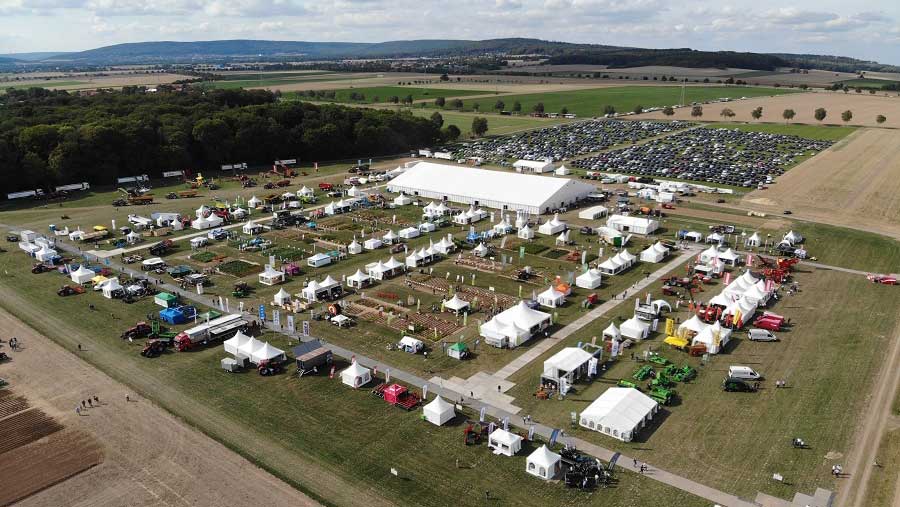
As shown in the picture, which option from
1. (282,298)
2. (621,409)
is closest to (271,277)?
(282,298)

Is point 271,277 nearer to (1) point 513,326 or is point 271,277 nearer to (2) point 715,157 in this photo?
(1) point 513,326

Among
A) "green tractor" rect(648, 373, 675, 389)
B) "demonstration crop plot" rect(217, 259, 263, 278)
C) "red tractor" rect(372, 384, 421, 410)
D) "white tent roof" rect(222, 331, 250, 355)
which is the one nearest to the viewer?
"red tractor" rect(372, 384, 421, 410)

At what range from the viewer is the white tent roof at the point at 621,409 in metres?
31.3

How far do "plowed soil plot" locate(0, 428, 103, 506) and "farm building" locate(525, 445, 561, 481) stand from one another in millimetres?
21421

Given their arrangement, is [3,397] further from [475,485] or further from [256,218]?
[256,218]

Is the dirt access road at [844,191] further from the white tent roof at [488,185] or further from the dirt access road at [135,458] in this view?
the dirt access road at [135,458]

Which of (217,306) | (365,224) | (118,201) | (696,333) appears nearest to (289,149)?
(118,201)

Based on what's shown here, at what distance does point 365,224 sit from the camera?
7194 cm

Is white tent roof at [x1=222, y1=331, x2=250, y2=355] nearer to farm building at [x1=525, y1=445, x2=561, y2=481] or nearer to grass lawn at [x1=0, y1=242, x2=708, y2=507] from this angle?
grass lawn at [x1=0, y1=242, x2=708, y2=507]

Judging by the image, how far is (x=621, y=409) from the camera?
32.0 m

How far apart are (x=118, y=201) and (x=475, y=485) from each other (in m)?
73.9

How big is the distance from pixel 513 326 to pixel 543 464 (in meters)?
14.6

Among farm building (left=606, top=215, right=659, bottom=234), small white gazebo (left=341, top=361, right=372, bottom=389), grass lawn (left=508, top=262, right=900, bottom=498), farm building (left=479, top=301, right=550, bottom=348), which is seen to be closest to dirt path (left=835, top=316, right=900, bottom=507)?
grass lawn (left=508, top=262, right=900, bottom=498)

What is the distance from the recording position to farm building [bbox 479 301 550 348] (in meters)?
41.4
